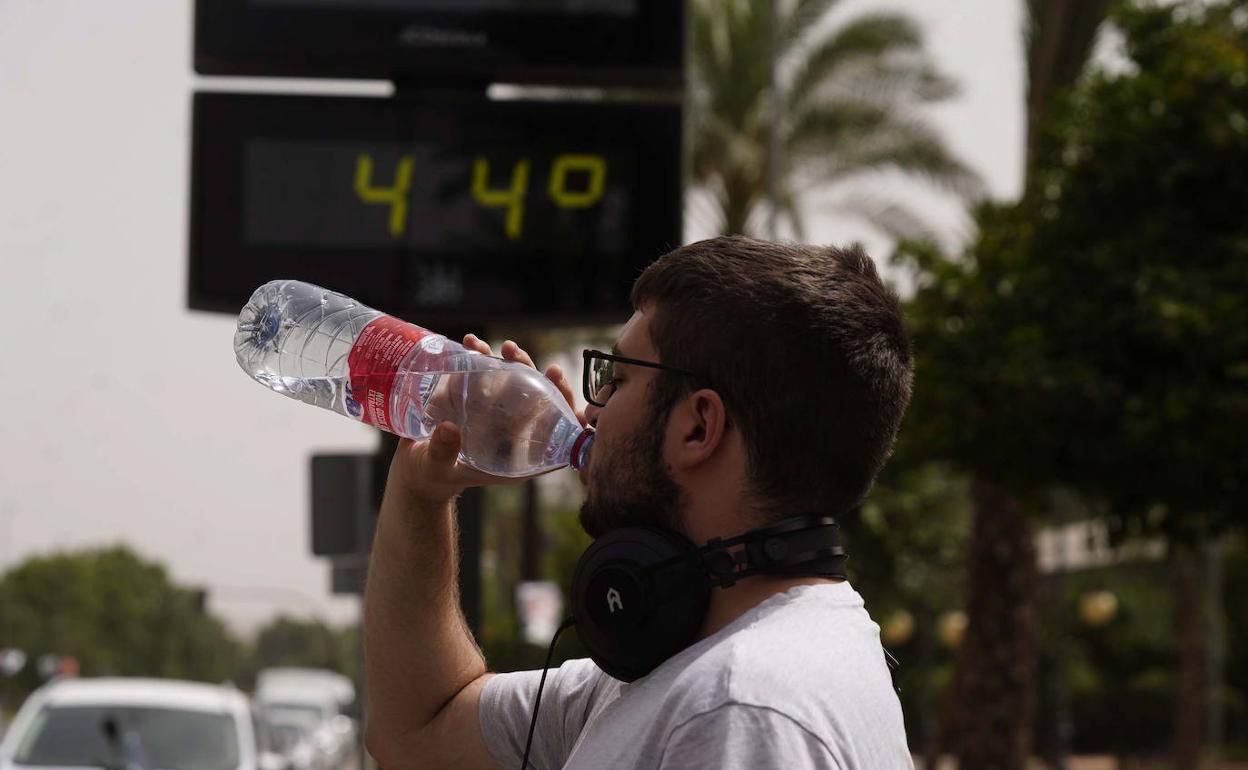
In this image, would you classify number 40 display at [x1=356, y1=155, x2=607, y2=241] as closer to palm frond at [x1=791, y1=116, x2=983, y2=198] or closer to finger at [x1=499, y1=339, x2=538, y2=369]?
finger at [x1=499, y1=339, x2=538, y2=369]

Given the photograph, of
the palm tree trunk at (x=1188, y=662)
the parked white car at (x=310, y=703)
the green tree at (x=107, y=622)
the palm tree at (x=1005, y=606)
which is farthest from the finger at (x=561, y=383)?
the green tree at (x=107, y=622)

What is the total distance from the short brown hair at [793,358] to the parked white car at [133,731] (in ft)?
27.5

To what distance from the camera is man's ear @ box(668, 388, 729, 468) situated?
2.37 m

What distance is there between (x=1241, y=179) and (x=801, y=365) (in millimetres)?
11353

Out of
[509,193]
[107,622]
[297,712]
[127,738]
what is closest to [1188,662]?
[127,738]

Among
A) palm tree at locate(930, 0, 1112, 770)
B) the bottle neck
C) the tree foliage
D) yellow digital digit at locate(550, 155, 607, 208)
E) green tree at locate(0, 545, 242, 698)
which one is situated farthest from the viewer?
green tree at locate(0, 545, 242, 698)

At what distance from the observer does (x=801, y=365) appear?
233 cm

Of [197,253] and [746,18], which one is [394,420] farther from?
[746,18]

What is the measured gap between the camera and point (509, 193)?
560 cm

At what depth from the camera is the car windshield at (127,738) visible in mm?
10430

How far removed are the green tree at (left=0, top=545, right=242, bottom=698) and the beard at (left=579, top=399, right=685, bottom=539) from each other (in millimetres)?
100102

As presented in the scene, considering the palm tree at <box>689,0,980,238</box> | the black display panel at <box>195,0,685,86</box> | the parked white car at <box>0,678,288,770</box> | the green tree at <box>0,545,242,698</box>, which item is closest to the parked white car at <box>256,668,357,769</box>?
the palm tree at <box>689,0,980,238</box>

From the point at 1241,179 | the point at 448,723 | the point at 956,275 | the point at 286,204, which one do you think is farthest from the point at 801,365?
the point at 956,275

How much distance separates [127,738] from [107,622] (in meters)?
105
